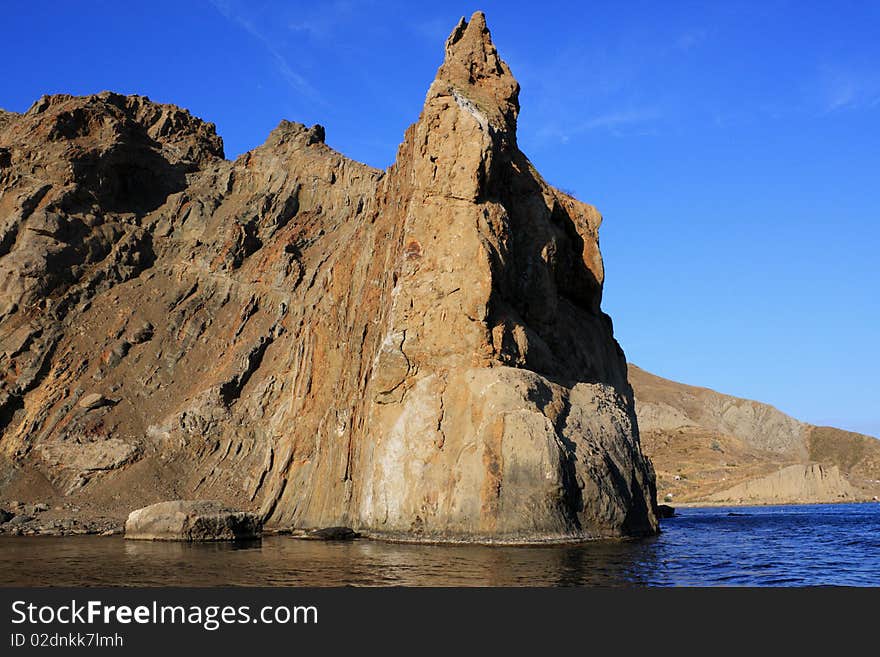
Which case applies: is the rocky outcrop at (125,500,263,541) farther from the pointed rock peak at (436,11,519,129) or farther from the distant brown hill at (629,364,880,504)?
the distant brown hill at (629,364,880,504)

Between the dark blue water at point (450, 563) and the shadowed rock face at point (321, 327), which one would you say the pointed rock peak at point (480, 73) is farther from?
the dark blue water at point (450, 563)

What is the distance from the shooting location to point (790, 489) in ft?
337

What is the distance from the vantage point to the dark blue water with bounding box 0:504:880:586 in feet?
72.8

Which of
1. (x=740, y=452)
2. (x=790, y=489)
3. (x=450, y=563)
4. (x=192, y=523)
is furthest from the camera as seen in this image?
(x=740, y=452)

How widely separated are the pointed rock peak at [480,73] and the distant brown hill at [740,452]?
226ft

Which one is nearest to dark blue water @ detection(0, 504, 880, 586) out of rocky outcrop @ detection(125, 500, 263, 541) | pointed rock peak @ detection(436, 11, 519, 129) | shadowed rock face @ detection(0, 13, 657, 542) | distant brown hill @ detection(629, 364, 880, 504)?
rocky outcrop @ detection(125, 500, 263, 541)

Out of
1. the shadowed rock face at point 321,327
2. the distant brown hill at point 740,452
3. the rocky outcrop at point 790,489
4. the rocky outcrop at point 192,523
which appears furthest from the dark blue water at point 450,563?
the distant brown hill at point 740,452

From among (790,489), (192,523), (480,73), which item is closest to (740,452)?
(790,489)

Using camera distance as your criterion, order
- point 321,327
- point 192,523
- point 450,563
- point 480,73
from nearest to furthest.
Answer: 1. point 450,563
2. point 192,523
3. point 480,73
4. point 321,327

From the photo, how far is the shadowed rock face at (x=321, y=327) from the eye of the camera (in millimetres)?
35969

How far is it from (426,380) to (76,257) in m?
43.2

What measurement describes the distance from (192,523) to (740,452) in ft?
338

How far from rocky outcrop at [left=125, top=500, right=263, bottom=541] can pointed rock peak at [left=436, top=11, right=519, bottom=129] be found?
2555 centimetres

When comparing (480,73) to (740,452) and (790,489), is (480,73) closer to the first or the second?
(790,489)
